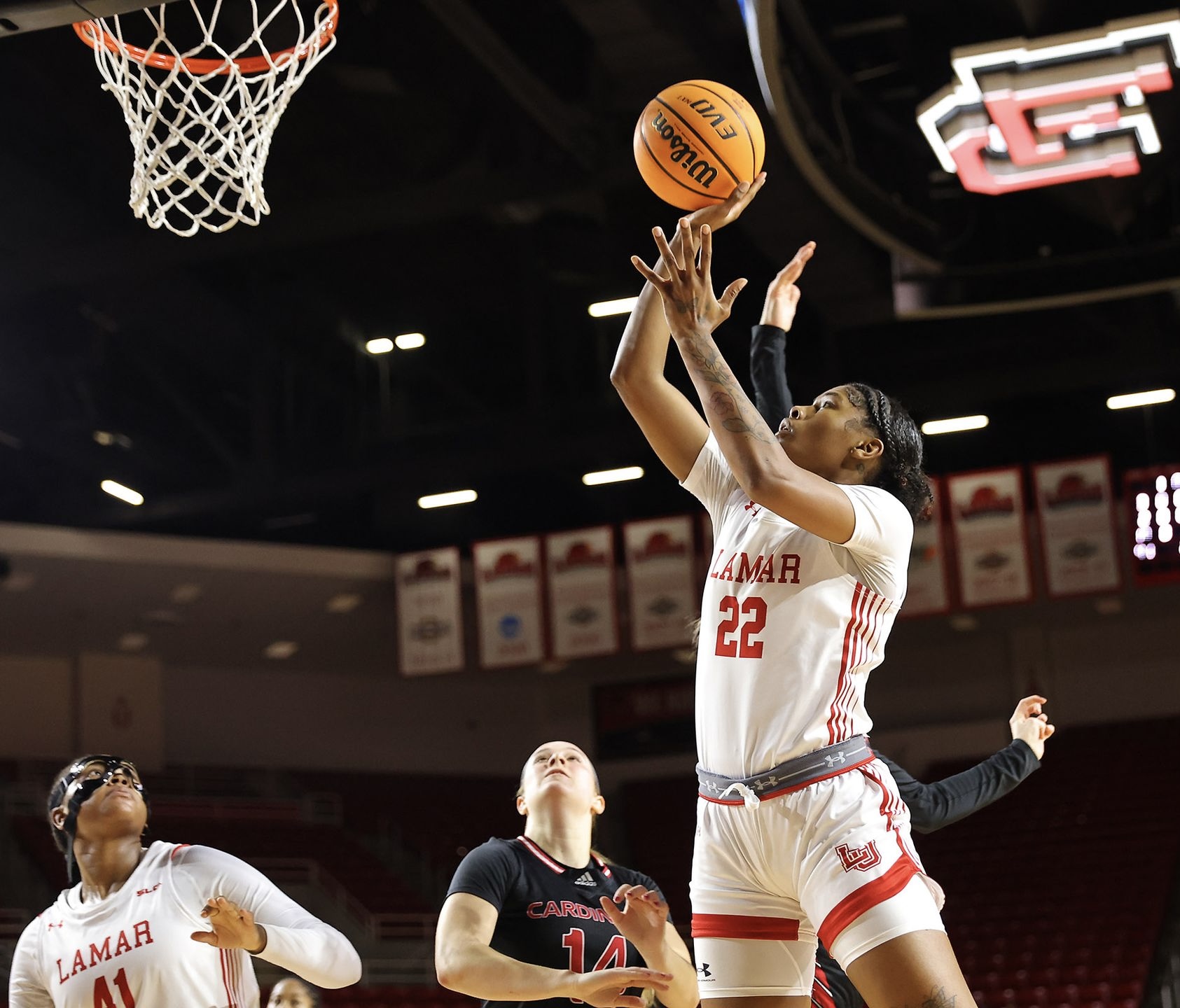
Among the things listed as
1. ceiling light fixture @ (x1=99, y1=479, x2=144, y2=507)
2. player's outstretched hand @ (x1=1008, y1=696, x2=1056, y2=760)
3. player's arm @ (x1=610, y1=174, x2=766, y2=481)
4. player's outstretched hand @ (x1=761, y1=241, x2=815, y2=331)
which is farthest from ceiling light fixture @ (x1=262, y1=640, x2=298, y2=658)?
player's arm @ (x1=610, y1=174, x2=766, y2=481)

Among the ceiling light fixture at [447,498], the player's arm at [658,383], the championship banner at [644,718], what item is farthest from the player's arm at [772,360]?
the championship banner at [644,718]

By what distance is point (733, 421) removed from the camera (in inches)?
120

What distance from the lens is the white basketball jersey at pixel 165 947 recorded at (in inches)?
141

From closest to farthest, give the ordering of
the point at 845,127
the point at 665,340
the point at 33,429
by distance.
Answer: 1. the point at 665,340
2. the point at 845,127
3. the point at 33,429

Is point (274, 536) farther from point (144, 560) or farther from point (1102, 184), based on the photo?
point (1102, 184)

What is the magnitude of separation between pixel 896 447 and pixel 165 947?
2.10 metres

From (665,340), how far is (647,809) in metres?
18.3

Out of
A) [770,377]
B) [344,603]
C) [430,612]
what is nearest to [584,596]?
[430,612]

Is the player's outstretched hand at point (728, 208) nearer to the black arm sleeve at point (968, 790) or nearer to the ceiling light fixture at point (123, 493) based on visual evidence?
the black arm sleeve at point (968, 790)

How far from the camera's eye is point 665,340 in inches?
139

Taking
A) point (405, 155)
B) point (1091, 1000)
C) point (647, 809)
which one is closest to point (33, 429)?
point (405, 155)

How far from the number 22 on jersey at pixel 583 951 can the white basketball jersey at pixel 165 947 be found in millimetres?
542

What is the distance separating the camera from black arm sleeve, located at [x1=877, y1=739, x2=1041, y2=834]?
379 centimetres

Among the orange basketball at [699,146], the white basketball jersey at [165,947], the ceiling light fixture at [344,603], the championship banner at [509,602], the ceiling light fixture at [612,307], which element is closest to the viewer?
the white basketball jersey at [165,947]
